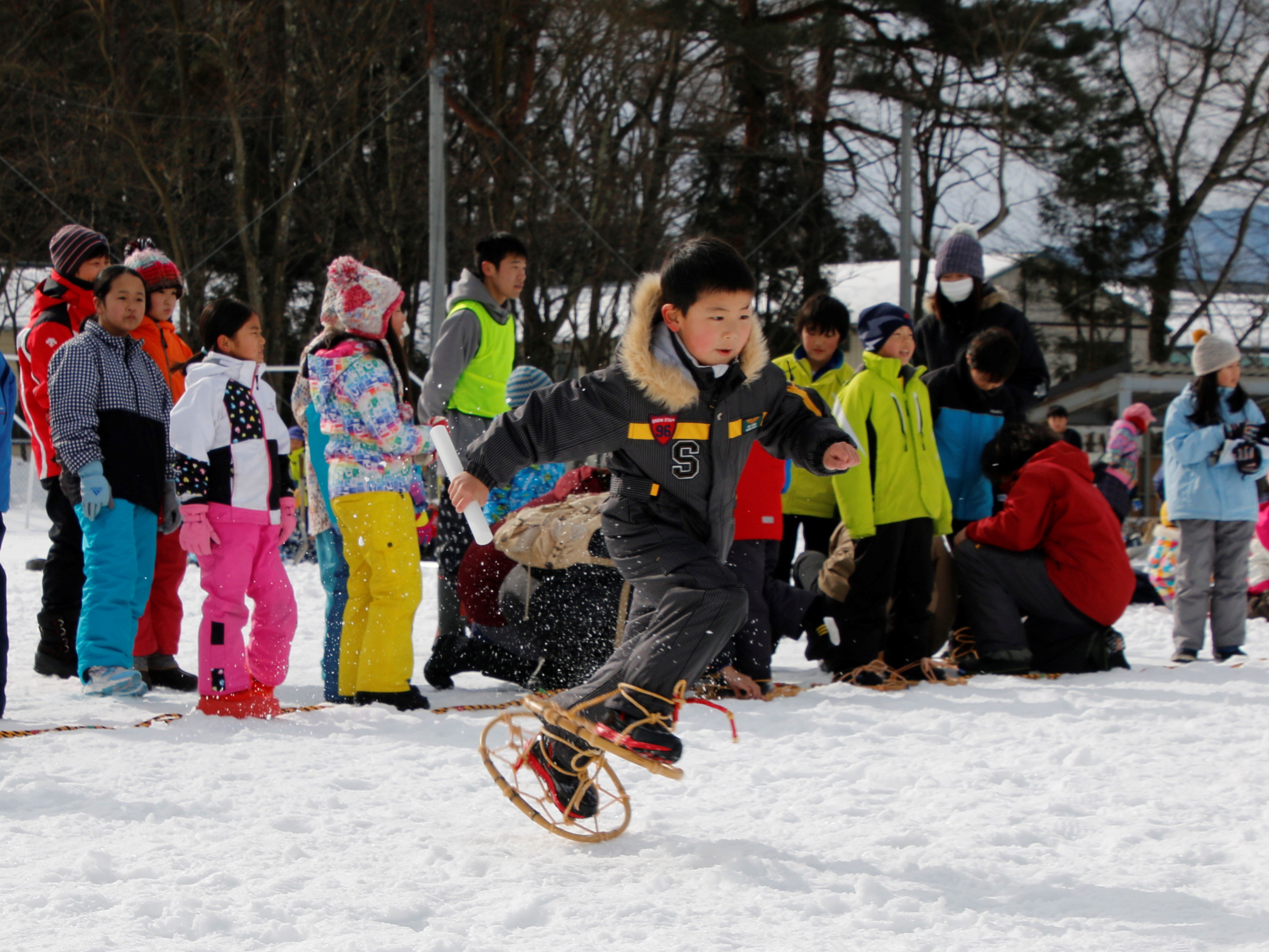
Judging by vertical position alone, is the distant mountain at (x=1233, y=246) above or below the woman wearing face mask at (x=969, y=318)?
above

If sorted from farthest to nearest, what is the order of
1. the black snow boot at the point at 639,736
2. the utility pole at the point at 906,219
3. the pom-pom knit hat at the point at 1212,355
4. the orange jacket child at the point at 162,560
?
the utility pole at the point at 906,219
the pom-pom knit hat at the point at 1212,355
the orange jacket child at the point at 162,560
the black snow boot at the point at 639,736

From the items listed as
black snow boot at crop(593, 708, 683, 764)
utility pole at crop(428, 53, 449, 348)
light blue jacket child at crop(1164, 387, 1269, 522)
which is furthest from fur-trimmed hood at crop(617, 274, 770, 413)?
utility pole at crop(428, 53, 449, 348)

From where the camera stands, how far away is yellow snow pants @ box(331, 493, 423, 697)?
4.45 meters

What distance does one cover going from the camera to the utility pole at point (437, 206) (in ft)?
39.0

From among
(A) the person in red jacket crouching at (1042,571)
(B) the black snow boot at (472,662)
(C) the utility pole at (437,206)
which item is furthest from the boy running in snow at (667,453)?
(C) the utility pole at (437,206)

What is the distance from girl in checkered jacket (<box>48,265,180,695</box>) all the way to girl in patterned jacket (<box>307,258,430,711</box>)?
29.5 inches

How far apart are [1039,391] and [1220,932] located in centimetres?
406

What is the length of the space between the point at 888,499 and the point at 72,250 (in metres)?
3.81

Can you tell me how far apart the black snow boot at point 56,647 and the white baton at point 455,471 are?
2931 millimetres

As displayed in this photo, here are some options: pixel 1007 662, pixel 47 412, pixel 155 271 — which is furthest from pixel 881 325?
pixel 47 412

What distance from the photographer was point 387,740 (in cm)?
394

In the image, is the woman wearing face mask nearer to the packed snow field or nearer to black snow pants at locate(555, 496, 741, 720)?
the packed snow field

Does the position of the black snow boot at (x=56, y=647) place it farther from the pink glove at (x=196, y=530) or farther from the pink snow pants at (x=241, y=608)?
the pink glove at (x=196, y=530)

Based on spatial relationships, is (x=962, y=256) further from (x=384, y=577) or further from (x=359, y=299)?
(x=384, y=577)
